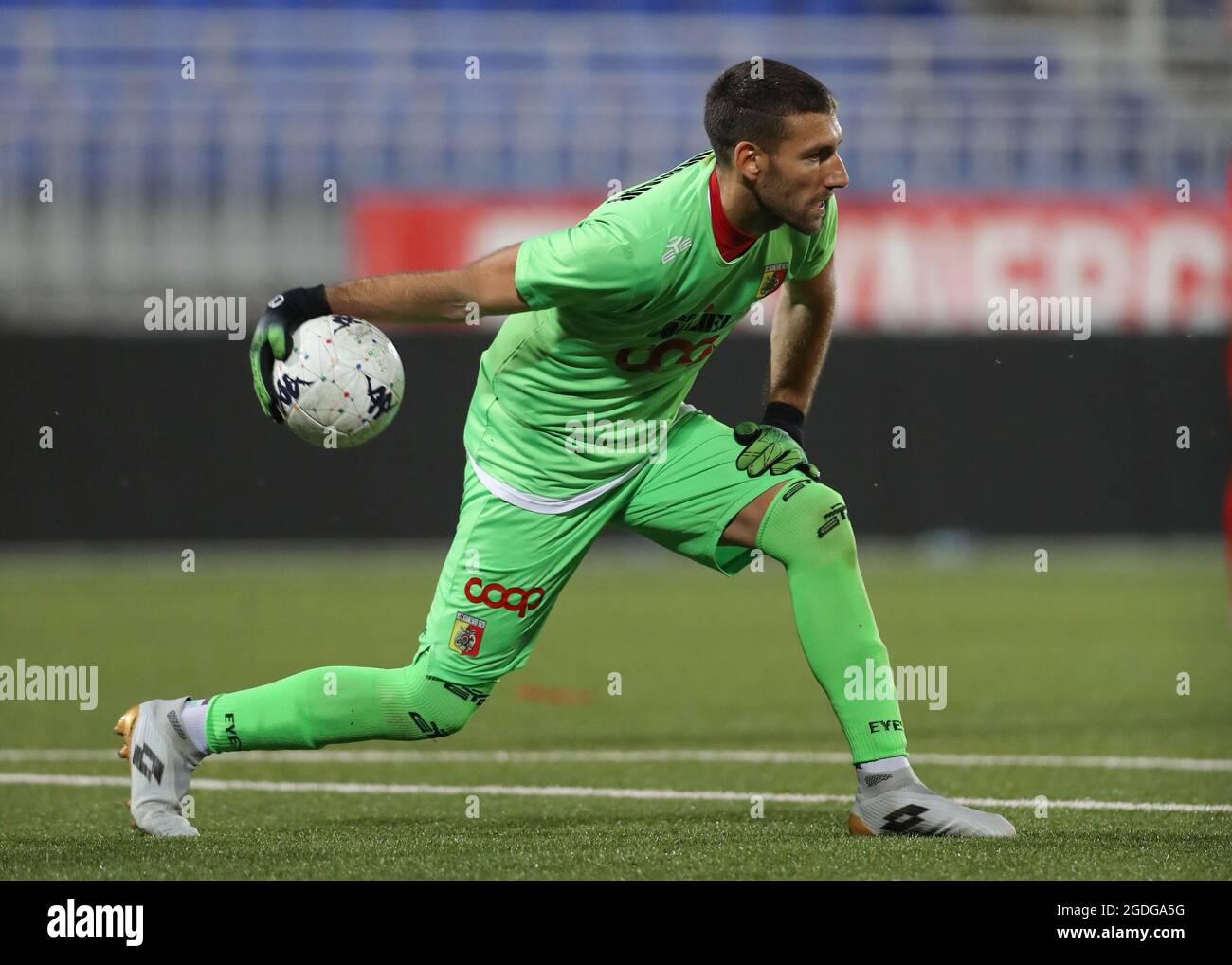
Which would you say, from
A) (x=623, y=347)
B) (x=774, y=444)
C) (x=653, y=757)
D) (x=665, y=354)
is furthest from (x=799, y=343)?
(x=653, y=757)

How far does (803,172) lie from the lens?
15.4ft

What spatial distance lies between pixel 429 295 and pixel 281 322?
35cm

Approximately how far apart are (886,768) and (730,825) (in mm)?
507

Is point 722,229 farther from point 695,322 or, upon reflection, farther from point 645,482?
point 645,482

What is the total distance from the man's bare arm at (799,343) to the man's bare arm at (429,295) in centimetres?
125

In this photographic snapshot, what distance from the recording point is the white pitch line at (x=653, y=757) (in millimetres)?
6578

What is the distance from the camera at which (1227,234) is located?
18797mm

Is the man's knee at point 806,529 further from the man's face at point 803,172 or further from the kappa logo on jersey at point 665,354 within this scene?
the man's face at point 803,172

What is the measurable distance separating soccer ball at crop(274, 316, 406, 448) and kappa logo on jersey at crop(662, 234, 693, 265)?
2.39ft

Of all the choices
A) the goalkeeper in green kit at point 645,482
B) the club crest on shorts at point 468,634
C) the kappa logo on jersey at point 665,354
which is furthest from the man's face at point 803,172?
the club crest on shorts at point 468,634

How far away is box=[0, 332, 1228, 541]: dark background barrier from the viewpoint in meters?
17.8

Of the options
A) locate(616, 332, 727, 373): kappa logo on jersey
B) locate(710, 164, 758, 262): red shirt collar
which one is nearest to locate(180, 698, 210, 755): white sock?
locate(616, 332, 727, 373): kappa logo on jersey
